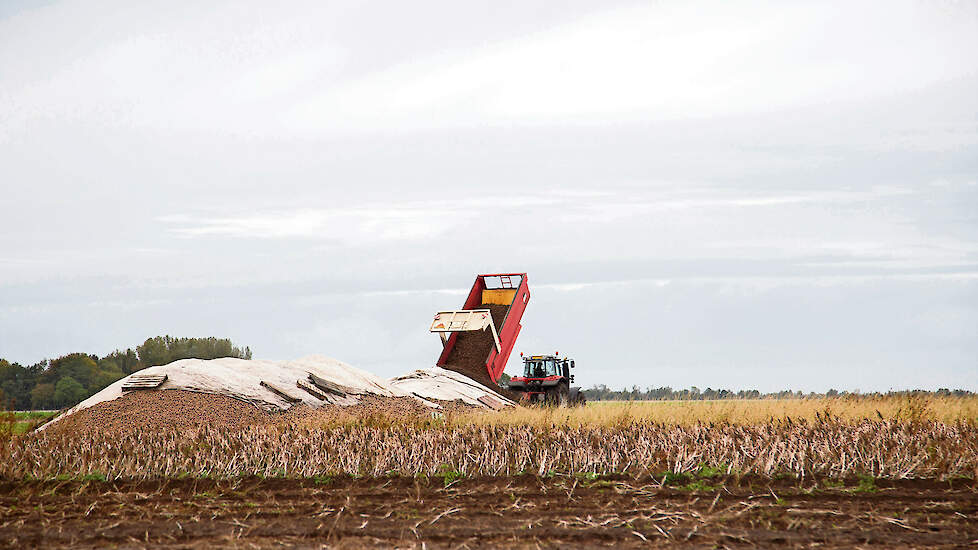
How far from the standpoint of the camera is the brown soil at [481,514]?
7.62 m

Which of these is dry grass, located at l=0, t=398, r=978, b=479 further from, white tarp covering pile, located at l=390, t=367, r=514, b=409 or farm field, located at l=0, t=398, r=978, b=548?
white tarp covering pile, located at l=390, t=367, r=514, b=409

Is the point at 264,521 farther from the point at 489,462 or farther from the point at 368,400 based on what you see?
the point at 368,400

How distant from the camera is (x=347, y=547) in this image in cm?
729

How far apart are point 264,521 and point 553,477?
3.75 m

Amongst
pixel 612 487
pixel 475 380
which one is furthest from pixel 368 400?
pixel 612 487

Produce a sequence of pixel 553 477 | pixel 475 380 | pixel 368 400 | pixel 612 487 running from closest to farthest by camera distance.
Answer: pixel 612 487, pixel 553 477, pixel 368 400, pixel 475 380

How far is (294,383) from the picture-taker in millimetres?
→ 19312

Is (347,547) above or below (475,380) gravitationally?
below

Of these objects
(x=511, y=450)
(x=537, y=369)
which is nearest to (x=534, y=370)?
(x=537, y=369)

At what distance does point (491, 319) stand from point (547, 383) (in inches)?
94.3

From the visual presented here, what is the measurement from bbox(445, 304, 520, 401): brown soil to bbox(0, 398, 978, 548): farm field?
9.14 metres

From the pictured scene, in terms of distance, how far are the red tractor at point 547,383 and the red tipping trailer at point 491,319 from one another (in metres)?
0.75

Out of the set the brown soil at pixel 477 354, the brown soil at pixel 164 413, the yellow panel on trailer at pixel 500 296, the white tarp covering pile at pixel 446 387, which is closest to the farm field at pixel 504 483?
the brown soil at pixel 164 413

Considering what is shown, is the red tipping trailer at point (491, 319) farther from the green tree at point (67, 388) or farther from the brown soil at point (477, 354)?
the green tree at point (67, 388)
